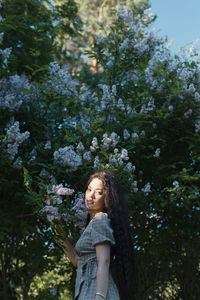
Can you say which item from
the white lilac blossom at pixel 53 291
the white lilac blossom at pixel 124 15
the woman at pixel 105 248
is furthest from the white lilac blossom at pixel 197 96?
the white lilac blossom at pixel 53 291

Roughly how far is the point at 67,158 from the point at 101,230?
1.11m

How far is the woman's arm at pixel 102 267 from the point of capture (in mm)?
1920

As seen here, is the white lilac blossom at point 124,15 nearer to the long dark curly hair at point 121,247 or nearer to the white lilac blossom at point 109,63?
the white lilac blossom at point 109,63

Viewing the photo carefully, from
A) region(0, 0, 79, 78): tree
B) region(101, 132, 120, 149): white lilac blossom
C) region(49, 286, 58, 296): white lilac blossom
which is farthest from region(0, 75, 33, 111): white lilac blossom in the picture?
region(49, 286, 58, 296): white lilac blossom

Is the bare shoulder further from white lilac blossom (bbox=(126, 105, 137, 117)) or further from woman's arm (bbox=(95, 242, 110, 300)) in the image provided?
white lilac blossom (bbox=(126, 105, 137, 117))

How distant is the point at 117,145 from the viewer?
3.54 metres

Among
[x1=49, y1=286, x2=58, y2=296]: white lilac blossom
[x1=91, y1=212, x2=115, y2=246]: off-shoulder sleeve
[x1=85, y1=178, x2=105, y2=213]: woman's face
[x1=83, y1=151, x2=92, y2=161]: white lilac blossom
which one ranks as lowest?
[x1=91, y1=212, x2=115, y2=246]: off-shoulder sleeve

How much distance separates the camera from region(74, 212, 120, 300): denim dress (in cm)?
201

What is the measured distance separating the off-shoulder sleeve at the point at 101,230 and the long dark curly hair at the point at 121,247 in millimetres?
69

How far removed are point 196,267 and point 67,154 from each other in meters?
2.76

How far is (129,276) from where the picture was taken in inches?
85.2

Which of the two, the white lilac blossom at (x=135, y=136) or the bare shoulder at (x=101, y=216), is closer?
the bare shoulder at (x=101, y=216)

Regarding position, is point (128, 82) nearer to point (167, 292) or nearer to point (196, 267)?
point (196, 267)

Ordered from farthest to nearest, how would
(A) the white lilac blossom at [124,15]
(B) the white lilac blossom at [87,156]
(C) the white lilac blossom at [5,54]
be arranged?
(A) the white lilac blossom at [124,15] → (C) the white lilac blossom at [5,54] → (B) the white lilac blossom at [87,156]
